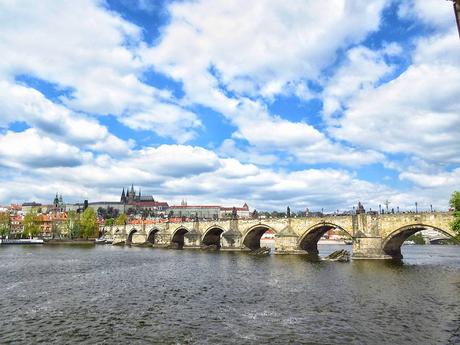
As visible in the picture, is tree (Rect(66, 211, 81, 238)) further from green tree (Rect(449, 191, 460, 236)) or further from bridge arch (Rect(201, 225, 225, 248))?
green tree (Rect(449, 191, 460, 236))

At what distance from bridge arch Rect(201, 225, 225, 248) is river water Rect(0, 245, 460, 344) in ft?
139

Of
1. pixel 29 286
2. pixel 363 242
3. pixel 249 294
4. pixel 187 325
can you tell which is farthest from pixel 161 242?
pixel 187 325

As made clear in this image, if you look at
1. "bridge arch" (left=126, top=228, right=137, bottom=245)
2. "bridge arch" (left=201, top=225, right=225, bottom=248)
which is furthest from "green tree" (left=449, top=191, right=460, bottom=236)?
"bridge arch" (left=126, top=228, right=137, bottom=245)

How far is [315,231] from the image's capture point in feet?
202

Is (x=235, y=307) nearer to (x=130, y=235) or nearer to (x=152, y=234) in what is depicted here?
(x=152, y=234)

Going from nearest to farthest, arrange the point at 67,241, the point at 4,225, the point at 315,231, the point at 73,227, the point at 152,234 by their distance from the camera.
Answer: the point at 315,231 → the point at 152,234 → the point at 67,241 → the point at 4,225 → the point at 73,227

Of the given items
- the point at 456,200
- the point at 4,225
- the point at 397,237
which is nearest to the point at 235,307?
the point at 456,200

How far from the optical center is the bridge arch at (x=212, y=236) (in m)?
83.6

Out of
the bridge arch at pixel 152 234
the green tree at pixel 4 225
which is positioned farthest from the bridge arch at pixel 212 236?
the green tree at pixel 4 225

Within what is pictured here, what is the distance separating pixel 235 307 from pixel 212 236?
206 feet

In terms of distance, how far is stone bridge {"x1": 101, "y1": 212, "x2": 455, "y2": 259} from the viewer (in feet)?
155

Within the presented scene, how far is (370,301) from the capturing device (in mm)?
25469

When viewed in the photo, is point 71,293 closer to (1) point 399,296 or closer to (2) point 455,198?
(1) point 399,296

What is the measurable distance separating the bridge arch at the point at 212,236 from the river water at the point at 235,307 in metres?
42.4
